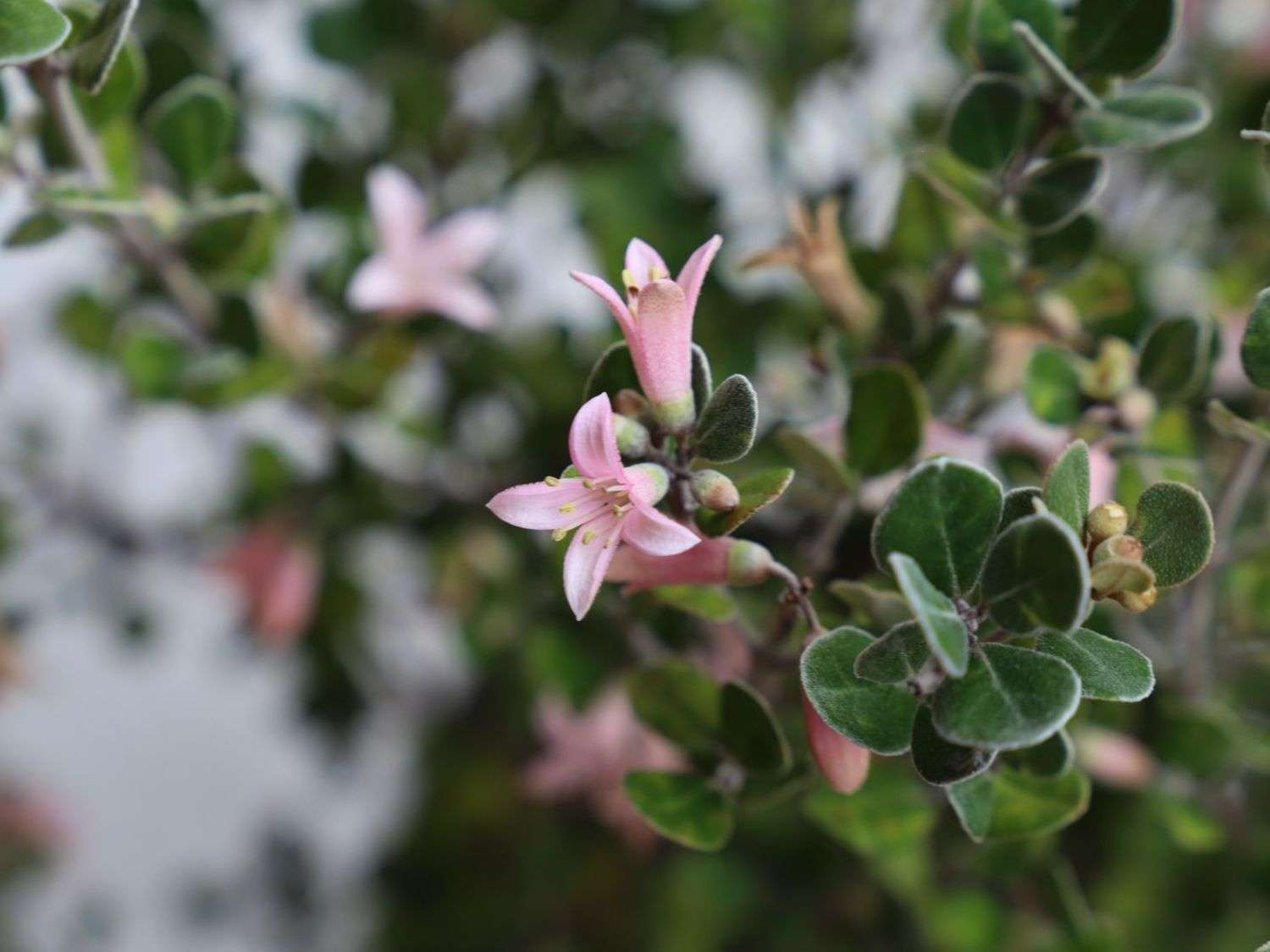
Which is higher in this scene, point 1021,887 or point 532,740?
point 1021,887

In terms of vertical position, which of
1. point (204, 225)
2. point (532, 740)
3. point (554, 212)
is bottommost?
point (532, 740)

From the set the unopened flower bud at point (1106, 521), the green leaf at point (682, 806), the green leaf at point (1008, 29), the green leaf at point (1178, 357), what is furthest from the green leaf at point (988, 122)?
the green leaf at point (682, 806)

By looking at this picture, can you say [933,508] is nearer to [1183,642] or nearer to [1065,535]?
[1065,535]

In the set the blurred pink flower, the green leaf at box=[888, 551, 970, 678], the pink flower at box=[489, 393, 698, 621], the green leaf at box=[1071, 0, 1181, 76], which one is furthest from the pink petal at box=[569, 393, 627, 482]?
the blurred pink flower

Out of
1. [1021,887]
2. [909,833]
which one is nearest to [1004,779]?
[909,833]

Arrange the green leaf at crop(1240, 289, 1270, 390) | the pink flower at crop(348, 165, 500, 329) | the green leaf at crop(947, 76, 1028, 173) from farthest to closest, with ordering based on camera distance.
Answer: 1. the pink flower at crop(348, 165, 500, 329)
2. the green leaf at crop(947, 76, 1028, 173)
3. the green leaf at crop(1240, 289, 1270, 390)

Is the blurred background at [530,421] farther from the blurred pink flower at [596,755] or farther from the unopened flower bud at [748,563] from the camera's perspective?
the unopened flower bud at [748,563]

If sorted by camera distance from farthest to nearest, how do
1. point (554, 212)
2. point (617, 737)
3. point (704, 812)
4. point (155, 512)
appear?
point (155, 512), point (554, 212), point (617, 737), point (704, 812)

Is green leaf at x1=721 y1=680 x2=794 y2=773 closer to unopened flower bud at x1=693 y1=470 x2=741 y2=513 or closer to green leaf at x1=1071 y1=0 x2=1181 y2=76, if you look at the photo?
unopened flower bud at x1=693 y1=470 x2=741 y2=513
